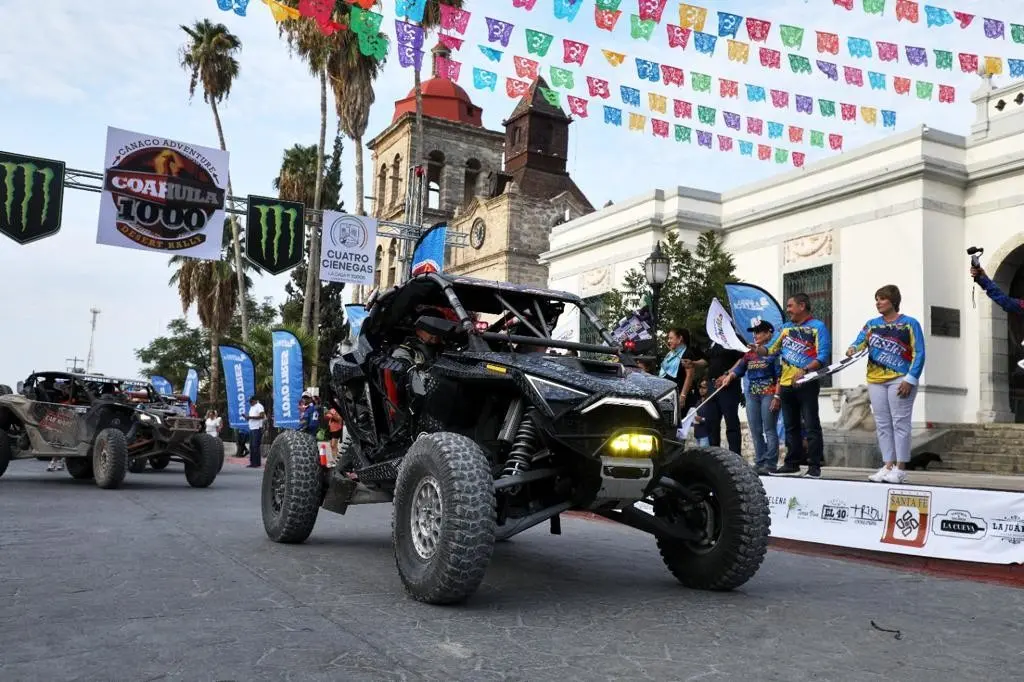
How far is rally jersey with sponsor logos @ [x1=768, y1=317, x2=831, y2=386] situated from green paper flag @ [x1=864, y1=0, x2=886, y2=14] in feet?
20.9

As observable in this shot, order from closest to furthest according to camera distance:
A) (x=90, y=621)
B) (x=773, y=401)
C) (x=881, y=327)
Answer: (x=90, y=621) < (x=881, y=327) < (x=773, y=401)

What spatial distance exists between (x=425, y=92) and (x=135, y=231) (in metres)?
39.1

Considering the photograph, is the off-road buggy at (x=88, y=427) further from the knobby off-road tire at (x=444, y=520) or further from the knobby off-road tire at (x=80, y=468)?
the knobby off-road tire at (x=444, y=520)

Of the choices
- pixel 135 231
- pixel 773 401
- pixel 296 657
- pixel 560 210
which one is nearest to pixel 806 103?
pixel 773 401

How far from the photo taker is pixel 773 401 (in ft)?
29.8

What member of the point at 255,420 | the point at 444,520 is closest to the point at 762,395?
the point at 444,520

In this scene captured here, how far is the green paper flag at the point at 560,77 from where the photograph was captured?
53.0ft

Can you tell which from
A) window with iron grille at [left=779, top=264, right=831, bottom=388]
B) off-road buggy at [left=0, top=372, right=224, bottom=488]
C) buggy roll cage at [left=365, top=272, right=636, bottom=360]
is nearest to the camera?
buggy roll cage at [left=365, top=272, right=636, bottom=360]

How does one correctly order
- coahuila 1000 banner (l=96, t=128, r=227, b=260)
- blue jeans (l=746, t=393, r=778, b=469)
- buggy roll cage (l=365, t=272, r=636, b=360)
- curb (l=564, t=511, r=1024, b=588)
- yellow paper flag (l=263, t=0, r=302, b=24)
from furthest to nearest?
coahuila 1000 banner (l=96, t=128, r=227, b=260), yellow paper flag (l=263, t=0, r=302, b=24), blue jeans (l=746, t=393, r=778, b=469), curb (l=564, t=511, r=1024, b=588), buggy roll cage (l=365, t=272, r=636, b=360)

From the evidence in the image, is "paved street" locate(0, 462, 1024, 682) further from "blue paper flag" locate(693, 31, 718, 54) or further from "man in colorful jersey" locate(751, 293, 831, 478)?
"blue paper flag" locate(693, 31, 718, 54)

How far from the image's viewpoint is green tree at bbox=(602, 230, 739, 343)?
22.8 meters

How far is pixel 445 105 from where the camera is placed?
181 feet

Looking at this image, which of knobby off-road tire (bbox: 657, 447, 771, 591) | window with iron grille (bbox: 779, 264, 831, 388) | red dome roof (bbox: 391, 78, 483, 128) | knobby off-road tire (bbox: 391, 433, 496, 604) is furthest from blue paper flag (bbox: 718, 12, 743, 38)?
red dome roof (bbox: 391, 78, 483, 128)

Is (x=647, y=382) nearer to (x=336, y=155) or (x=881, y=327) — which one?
(x=881, y=327)
